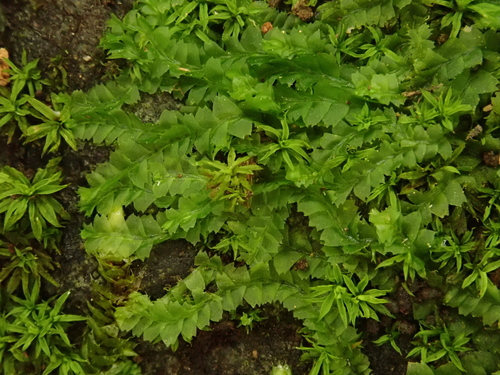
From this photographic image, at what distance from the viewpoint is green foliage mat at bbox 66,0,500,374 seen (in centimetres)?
206

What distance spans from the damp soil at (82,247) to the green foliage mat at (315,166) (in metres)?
0.12

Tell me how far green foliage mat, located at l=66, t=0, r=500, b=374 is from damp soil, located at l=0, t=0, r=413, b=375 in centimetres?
12

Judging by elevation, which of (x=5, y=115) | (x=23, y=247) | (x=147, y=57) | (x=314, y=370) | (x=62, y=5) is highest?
(x=62, y=5)

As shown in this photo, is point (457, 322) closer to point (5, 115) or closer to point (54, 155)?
point (54, 155)

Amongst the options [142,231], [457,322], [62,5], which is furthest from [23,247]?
[457,322]

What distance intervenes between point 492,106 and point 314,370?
1597 millimetres

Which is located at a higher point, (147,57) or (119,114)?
(147,57)

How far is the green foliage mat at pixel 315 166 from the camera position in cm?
206

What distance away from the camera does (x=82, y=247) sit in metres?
2.48

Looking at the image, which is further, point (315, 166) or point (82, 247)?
point (82, 247)

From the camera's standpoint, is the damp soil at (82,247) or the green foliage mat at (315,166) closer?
the green foliage mat at (315,166)

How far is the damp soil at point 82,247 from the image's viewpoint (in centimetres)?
240

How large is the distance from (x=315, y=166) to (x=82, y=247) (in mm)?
1417

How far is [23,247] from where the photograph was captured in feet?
7.88
